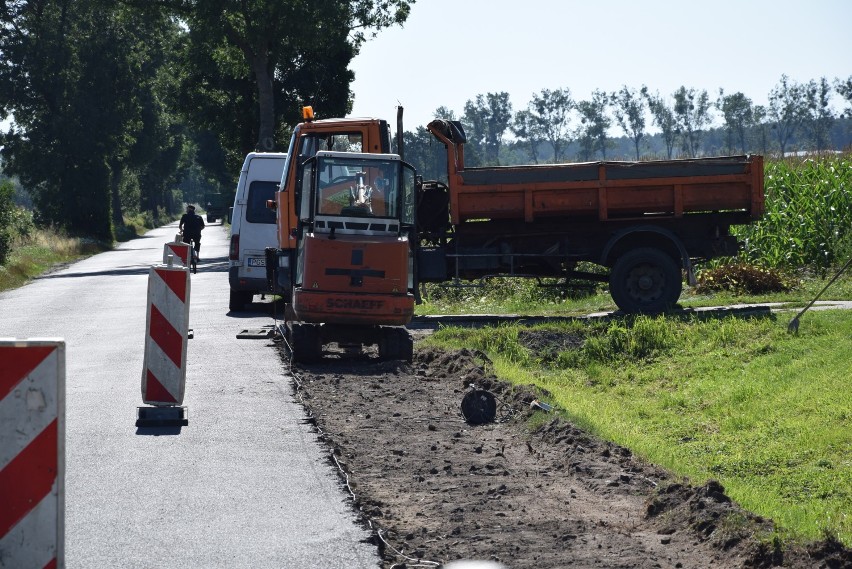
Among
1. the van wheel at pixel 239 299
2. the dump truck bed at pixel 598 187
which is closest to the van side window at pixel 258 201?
the van wheel at pixel 239 299

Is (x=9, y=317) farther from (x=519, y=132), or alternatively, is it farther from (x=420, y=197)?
(x=519, y=132)

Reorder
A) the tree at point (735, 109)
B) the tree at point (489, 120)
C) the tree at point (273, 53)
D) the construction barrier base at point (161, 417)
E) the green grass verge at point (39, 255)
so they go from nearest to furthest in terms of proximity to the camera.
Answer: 1. the construction barrier base at point (161, 417)
2. the green grass verge at point (39, 255)
3. the tree at point (273, 53)
4. the tree at point (735, 109)
5. the tree at point (489, 120)

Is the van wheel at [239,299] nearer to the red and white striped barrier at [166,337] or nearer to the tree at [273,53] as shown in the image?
the red and white striped barrier at [166,337]

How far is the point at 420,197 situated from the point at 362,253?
465 cm

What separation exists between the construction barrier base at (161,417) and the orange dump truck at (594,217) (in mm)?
8516

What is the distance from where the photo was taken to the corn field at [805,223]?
24469 millimetres

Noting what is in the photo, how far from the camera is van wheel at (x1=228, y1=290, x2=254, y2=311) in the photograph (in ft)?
72.5

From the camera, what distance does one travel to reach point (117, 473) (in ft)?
27.7

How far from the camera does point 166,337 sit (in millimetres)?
10750

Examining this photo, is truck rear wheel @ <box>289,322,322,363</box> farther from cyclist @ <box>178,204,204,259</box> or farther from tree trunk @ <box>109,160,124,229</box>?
tree trunk @ <box>109,160,124,229</box>

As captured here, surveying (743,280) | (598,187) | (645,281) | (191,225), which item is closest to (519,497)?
(598,187)

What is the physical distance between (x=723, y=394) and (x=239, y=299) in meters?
11.9

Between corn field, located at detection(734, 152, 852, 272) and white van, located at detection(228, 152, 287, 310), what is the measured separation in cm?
987

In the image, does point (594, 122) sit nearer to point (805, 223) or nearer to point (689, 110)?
point (689, 110)
